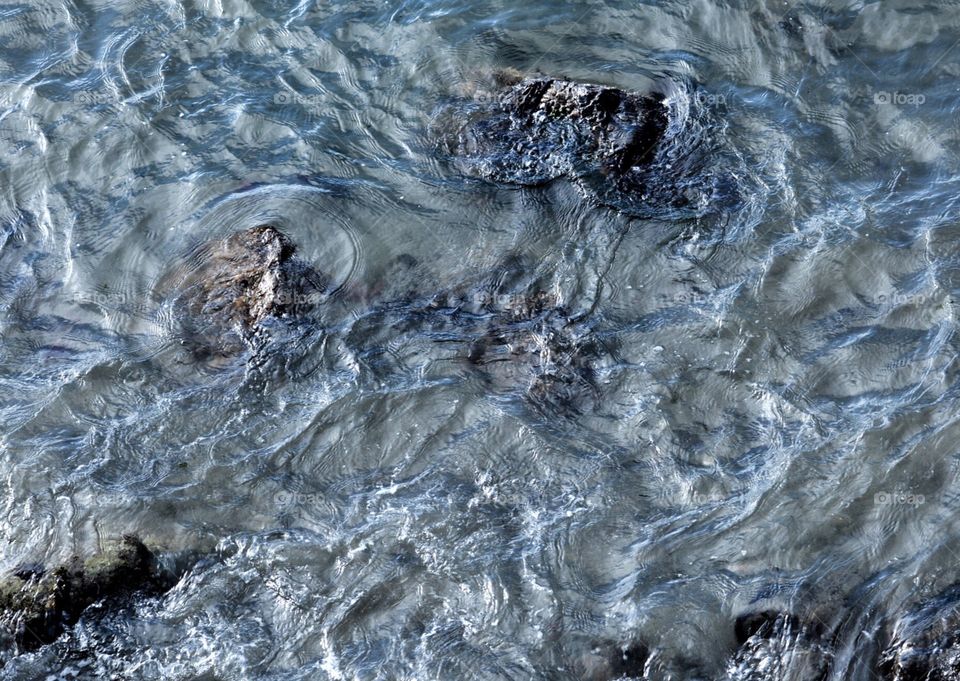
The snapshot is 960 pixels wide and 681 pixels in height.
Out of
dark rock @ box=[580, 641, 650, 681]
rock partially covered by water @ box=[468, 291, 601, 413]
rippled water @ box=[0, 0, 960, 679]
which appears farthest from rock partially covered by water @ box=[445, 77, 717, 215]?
dark rock @ box=[580, 641, 650, 681]

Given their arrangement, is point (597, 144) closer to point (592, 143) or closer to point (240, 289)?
point (592, 143)

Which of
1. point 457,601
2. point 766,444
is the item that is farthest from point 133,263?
point 766,444

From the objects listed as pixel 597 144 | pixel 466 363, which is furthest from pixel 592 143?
pixel 466 363

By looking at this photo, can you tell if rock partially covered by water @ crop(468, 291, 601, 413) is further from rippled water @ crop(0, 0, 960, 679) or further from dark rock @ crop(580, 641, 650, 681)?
dark rock @ crop(580, 641, 650, 681)

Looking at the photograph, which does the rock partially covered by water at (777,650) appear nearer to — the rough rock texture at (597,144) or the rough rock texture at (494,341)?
the rough rock texture at (494,341)

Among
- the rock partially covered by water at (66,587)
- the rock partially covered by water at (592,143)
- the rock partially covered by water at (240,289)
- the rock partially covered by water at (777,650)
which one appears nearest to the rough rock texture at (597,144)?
the rock partially covered by water at (592,143)

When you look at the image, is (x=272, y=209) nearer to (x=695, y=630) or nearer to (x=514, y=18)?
(x=514, y=18)
